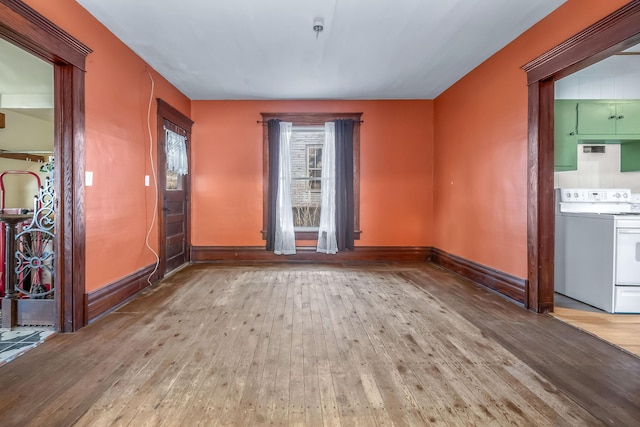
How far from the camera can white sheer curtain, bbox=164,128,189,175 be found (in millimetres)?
4340

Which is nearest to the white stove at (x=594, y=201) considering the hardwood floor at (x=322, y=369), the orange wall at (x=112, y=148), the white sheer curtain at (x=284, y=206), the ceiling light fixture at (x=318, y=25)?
the hardwood floor at (x=322, y=369)

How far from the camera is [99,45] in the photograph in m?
2.86

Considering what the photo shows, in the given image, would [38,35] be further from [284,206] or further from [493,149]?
[493,149]

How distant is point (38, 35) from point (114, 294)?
7.04 feet

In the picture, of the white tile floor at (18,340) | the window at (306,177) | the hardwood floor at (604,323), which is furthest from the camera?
the window at (306,177)

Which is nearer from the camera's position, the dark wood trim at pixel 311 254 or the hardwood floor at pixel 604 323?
the hardwood floor at pixel 604 323

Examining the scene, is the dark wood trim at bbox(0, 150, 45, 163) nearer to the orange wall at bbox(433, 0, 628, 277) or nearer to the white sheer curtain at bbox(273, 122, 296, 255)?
the white sheer curtain at bbox(273, 122, 296, 255)

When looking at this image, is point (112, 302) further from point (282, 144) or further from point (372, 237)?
point (372, 237)

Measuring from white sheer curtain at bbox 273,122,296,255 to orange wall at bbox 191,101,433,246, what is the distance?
1.03 feet

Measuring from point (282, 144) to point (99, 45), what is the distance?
2.71 m

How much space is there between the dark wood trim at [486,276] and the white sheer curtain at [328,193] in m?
1.68

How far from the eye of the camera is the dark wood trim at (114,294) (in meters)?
2.70

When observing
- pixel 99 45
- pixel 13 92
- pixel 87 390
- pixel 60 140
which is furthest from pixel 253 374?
pixel 13 92

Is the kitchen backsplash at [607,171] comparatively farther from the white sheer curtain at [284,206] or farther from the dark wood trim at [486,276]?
the white sheer curtain at [284,206]
